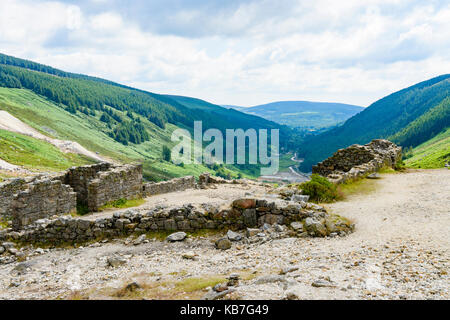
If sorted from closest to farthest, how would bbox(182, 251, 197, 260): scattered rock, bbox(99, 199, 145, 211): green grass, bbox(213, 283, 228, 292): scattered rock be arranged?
bbox(213, 283, 228, 292): scattered rock, bbox(182, 251, 197, 260): scattered rock, bbox(99, 199, 145, 211): green grass

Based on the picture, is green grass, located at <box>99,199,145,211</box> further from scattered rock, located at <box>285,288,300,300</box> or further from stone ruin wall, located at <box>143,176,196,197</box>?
scattered rock, located at <box>285,288,300,300</box>

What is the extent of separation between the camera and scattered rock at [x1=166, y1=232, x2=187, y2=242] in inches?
494

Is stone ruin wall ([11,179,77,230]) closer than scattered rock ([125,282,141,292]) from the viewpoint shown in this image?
No

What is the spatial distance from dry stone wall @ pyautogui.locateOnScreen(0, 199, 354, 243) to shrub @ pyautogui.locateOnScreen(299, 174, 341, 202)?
455 cm

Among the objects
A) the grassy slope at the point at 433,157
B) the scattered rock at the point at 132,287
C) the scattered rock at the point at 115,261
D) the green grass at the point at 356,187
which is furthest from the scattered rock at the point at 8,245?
the grassy slope at the point at 433,157

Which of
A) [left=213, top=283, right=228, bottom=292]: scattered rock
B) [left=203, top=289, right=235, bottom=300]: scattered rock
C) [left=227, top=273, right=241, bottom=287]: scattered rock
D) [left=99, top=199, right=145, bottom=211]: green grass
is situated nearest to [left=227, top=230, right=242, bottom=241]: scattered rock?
[left=227, top=273, right=241, bottom=287]: scattered rock

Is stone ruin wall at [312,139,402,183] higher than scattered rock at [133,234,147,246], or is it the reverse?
stone ruin wall at [312,139,402,183]

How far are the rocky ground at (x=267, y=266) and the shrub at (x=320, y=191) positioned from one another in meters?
2.65

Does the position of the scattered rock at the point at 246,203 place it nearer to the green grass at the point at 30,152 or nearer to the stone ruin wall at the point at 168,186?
the stone ruin wall at the point at 168,186

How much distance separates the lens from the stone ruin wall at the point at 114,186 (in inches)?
802

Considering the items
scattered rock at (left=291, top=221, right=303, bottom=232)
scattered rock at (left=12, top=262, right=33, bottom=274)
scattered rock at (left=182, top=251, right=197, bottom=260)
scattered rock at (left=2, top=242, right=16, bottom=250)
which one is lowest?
scattered rock at (left=12, top=262, right=33, bottom=274)
